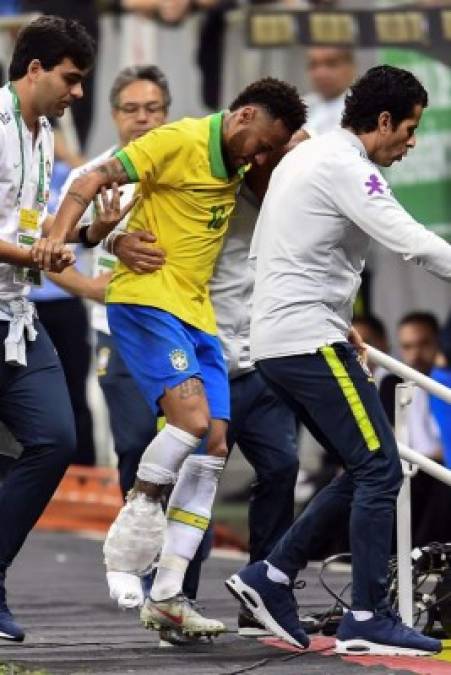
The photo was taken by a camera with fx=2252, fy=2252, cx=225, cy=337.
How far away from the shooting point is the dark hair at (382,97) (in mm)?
7777

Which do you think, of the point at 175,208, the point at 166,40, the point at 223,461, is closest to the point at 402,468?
the point at 223,461

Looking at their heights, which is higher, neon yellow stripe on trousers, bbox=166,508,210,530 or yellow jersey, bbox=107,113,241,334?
yellow jersey, bbox=107,113,241,334

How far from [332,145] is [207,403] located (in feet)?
3.45

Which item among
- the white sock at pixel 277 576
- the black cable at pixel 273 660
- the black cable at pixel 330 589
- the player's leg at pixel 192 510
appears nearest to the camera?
the black cable at pixel 273 660

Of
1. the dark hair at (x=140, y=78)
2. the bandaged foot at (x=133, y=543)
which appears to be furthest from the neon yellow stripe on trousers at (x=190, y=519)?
the dark hair at (x=140, y=78)

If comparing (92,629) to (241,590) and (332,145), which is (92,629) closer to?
(241,590)

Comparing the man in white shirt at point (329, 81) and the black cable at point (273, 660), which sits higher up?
the man in white shirt at point (329, 81)

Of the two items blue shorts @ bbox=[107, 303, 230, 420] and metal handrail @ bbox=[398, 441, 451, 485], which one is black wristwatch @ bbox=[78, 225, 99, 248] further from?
metal handrail @ bbox=[398, 441, 451, 485]

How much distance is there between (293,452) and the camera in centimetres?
890

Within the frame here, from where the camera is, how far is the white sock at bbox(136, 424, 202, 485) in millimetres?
7891

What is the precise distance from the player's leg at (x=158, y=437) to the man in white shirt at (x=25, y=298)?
359 mm

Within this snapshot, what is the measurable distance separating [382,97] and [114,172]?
0.98 m

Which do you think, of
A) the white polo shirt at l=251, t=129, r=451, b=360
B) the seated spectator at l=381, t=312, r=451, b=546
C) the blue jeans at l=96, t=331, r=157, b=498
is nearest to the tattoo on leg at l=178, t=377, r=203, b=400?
the white polo shirt at l=251, t=129, r=451, b=360

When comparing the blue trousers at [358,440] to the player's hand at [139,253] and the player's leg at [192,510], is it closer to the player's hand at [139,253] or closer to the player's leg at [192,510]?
the player's leg at [192,510]
